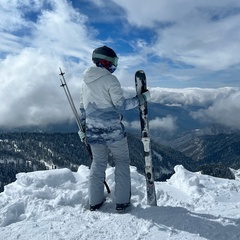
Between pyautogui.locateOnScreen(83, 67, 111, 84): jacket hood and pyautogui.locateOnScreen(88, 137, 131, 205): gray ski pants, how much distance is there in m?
1.63

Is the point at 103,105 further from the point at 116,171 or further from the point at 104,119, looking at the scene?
the point at 116,171

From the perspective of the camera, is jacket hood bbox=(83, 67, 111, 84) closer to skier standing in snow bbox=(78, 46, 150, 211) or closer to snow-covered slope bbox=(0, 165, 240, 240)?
skier standing in snow bbox=(78, 46, 150, 211)

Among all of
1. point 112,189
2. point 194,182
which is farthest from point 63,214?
point 194,182

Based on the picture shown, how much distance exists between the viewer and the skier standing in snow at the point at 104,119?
6.97m

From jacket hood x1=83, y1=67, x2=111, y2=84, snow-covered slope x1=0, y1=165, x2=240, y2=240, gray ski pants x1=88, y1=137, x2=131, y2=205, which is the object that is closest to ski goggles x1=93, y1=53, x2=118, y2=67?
jacket hood x1=83, y1=67, x2=111, y2=84

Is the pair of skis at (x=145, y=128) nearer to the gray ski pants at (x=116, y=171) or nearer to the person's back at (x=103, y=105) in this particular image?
the gray ski pants at (x=116, y=171)

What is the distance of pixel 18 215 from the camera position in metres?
7.02

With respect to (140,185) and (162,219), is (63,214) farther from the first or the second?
(140,185)

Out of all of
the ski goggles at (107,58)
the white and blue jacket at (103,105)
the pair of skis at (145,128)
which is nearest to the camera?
the white and blue jacket at (103,105)

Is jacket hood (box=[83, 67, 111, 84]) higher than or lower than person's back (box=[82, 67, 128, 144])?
higher

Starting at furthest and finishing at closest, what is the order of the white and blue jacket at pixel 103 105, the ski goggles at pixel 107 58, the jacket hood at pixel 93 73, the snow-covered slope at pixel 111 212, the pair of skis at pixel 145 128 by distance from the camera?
1. the pair of skis at pixel 145 128
2. the ski goggles at pixel 107 58
3. the jacket hood at pixel 93 73
4. the white and blue jacket at pixel 103 105
5. the snow-covered slope at pixel 111 212

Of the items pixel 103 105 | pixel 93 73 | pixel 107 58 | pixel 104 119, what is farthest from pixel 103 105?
pixel 107 58

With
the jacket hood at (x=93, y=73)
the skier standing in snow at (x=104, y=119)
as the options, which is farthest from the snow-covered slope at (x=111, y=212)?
the jacket hood at (x=93, y=73)

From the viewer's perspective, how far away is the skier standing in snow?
6969 mm
